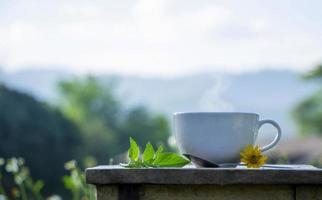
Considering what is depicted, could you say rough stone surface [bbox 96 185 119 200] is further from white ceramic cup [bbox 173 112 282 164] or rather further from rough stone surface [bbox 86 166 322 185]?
white ceramic cup [bbox 173 112 282 164]

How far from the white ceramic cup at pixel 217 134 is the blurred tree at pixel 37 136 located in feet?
40.4

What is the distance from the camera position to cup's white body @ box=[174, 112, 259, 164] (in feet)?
5.06

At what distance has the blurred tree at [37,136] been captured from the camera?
45.8 feet

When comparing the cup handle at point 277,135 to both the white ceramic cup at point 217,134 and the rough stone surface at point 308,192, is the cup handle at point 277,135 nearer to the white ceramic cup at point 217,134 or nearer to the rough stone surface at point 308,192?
the white ceramic cup at point 217,134

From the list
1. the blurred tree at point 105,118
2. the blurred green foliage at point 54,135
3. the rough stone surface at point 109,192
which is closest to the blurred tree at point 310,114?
the blurred tree at point 105,118

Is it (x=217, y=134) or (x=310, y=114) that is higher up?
(x=217, y=134)

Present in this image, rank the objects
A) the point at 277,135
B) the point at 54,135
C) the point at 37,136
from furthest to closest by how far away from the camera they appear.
Answer: the point at 54,135 < the point at 37,136 < the point at 277,135

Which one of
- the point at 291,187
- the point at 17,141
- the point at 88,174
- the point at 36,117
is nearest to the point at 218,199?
the point at 291,187

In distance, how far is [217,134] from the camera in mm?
1547

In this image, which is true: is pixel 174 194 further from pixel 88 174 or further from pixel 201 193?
pixel 88 174

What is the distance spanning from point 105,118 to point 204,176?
75.6ft

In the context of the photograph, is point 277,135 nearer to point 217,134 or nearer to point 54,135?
point 217,134

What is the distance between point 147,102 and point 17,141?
1135 cm

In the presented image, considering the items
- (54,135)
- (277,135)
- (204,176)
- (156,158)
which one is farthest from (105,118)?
Result: (204,176)
